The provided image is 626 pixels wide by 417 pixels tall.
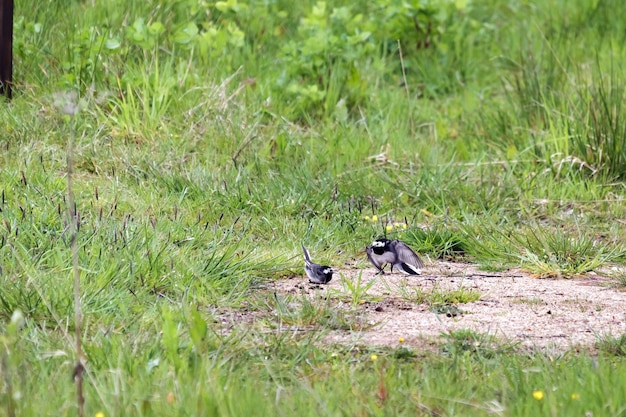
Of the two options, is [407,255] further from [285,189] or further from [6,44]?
[6,44]

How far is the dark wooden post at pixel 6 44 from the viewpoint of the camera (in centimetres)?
608

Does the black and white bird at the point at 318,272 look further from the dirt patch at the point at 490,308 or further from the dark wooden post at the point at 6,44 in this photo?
the dark wooden post at the point at 6,44

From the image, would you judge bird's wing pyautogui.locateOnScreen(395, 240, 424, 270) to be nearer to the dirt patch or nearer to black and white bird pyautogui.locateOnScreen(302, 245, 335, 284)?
the dirt patch

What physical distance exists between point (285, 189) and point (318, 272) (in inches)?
53.9

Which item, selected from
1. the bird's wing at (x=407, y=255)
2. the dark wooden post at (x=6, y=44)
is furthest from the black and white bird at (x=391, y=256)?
the dark wooden post at (x=6, y=44)

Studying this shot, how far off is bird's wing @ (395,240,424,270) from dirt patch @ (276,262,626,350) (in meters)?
0.07

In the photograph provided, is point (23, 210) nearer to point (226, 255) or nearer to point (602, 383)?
point (226, 255)

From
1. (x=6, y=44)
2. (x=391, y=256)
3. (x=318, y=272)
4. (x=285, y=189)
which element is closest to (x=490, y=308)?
(x=391, y=256)

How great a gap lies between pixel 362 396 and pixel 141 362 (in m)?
0.72

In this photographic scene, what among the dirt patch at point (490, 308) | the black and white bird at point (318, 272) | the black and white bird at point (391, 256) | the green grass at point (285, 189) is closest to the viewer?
the green grass at point (285, 189)

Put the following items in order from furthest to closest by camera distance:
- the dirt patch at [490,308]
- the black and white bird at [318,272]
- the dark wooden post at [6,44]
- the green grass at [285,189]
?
the dark wooden post at [6,44] → the black and white bird at [318,272] → the dirt patch at [490,308] → the green grass at [285,189]

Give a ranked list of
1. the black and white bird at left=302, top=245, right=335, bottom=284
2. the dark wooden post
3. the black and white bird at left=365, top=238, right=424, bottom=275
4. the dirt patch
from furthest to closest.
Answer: the dark wooden post, the black and white bird at left=365, top=238, right=424, bottom=275, the black and white bird at left=302, top=245, right=335, bottom=284, the dirt patch

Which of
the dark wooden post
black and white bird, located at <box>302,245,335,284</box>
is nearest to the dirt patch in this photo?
black and white bird, located at <box>302,245,335,284</box>

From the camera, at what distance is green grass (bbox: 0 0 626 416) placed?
3.15m
